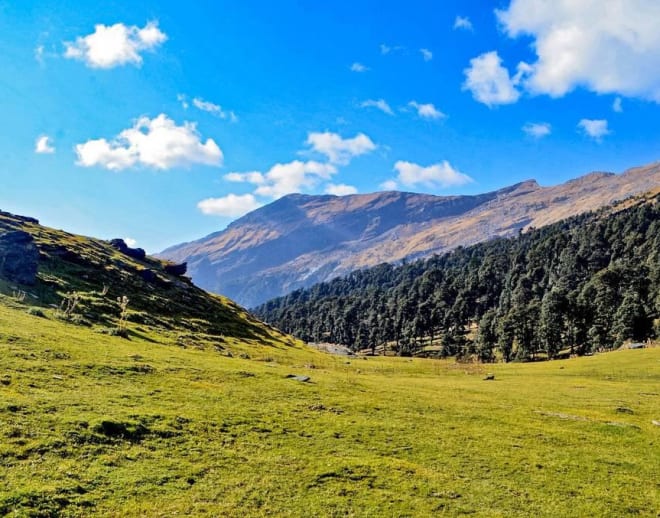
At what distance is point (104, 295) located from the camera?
66.4 m

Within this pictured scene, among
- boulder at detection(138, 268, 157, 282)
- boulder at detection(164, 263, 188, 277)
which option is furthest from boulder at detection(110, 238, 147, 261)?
boulder at detection(138, 268, 157, 282)

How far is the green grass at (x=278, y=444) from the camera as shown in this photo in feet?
56.2

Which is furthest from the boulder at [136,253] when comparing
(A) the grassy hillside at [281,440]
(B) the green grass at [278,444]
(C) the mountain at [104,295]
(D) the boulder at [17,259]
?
(B) the green grass at [278,444]

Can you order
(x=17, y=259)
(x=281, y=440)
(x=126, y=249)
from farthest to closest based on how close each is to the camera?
(x=126, y=249) → (x=17, y=259) → (x=281, y=440)

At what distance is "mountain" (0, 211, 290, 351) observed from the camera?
54094mm

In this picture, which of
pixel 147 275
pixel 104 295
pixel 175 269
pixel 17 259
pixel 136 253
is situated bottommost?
pixel 104 295

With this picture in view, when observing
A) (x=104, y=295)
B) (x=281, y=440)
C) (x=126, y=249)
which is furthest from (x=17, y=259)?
(x=126, y=249)

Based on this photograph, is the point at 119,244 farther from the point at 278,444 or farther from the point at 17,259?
the point at 278,444

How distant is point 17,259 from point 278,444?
54.8 metres

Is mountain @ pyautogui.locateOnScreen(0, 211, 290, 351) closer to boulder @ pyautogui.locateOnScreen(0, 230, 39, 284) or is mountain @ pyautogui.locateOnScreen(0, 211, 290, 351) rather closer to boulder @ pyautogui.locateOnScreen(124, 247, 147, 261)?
boulder @ pyautogui.locateOnScreen(0, 230, 39, 284)

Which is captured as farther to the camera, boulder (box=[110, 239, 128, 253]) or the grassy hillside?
boulder (box=[110, 239, 128, 253])

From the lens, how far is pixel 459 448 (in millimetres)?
24984

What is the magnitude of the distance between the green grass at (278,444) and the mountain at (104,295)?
1524 cm

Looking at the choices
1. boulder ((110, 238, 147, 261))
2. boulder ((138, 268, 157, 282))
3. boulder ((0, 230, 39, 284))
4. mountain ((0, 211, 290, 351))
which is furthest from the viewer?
boulder ((110, 238, 147, 261))
